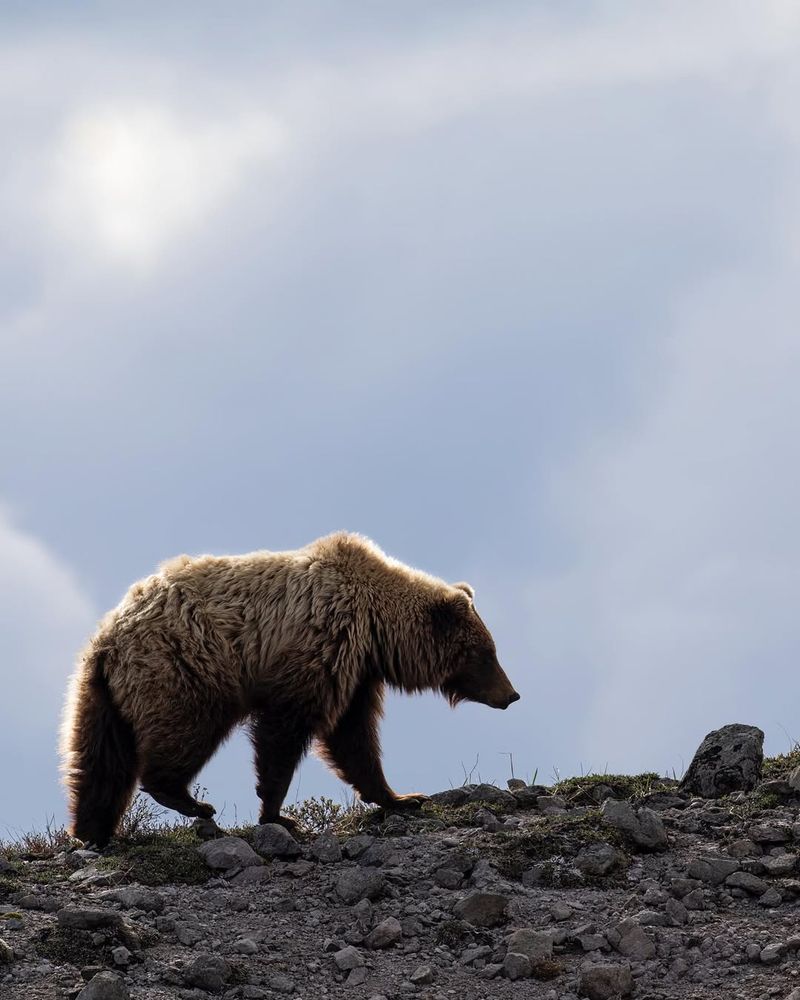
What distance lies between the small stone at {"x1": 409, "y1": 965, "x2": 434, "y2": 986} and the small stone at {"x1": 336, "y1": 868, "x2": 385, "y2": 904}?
1.06 metres

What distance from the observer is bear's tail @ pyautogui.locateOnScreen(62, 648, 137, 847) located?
1078 centimetres

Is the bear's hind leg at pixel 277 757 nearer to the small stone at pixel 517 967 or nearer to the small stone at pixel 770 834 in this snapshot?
the small stone at pixel 517 967

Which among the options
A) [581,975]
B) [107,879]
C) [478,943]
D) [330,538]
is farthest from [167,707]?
[581,975]

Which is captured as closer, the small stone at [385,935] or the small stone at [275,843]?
the small stone at [385,935]

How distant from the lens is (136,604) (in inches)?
438

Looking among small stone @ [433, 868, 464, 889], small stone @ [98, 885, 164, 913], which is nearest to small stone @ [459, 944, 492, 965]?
small stone @ [433, 868, 464, 889]

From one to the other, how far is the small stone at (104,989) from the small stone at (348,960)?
1354 mm

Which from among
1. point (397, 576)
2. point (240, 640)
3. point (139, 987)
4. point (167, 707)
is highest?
point (397, 576)

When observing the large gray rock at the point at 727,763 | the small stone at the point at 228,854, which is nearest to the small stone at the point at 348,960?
A: the small stone at the point at 228,854

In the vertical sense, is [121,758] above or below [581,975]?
above

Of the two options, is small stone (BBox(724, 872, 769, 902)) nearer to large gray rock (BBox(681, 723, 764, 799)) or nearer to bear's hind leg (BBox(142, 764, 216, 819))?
large gray rock (BBox(681, 723, 764, 799))

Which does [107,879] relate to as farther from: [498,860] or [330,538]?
[330,538]

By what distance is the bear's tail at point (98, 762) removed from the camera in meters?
10.8

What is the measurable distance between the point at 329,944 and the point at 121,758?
121 inches
